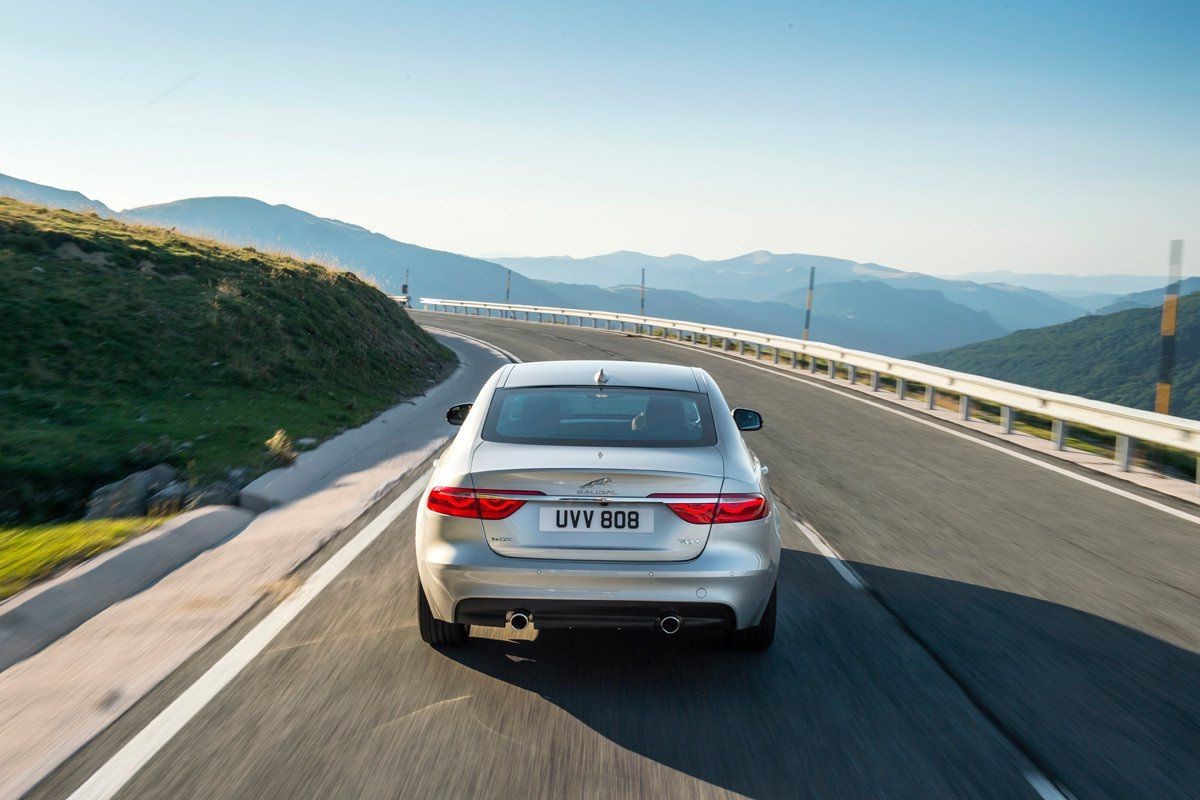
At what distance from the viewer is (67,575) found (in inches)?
237

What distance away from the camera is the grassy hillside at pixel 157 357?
965 centimetres

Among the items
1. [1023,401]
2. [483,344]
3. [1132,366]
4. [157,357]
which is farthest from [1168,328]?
[1132,366]

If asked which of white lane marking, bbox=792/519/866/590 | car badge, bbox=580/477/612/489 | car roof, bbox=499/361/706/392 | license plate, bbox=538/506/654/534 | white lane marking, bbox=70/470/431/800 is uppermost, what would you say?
car roof, bbox=499/361/706/392

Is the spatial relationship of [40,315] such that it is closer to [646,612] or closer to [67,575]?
[67,575]

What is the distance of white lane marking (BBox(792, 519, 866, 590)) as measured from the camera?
6.64 metres

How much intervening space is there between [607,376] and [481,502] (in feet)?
4.31

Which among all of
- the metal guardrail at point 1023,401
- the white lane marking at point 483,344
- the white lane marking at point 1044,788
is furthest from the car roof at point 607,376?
the white lane marking at point 483,344

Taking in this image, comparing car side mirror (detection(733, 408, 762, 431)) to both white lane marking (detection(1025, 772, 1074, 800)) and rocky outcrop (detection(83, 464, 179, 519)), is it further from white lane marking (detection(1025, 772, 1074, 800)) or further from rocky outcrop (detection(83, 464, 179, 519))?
rocky outcrop (detection(83, 464, 179, 519))

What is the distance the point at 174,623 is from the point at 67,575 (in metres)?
0.95

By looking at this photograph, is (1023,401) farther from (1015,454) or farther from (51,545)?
(51,545)

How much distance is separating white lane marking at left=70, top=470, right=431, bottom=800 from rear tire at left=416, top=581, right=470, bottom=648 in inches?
31.2

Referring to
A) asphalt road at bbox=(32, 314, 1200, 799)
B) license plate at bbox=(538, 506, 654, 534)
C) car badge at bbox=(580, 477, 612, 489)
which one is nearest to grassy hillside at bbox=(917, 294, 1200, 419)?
asphalt road at bbox=(32, 314, 1200, 799)

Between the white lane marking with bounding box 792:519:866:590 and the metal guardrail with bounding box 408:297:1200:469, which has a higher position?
the metal guardrail with bounding box 408:297:1200:469

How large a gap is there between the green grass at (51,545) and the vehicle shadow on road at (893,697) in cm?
276
